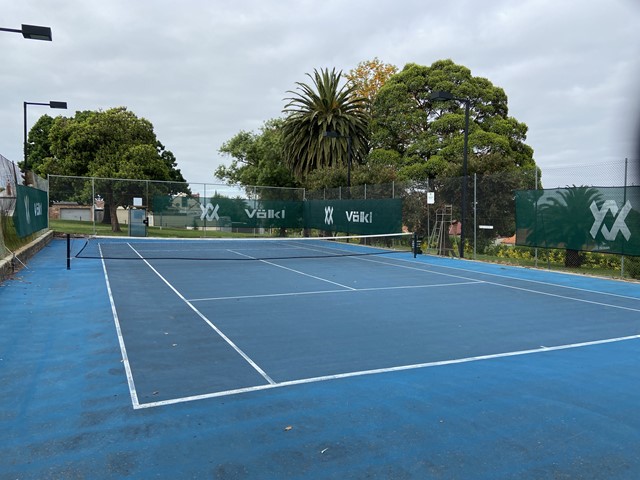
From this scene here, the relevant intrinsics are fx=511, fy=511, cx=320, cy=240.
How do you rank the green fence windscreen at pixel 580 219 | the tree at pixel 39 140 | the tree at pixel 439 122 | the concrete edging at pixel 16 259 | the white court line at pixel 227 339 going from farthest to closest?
1. the tree at pixel 39 140
2. the tree at pixel 439 122
3. the green fence windscreen at pixel 580 219
4. the concrete edging at pixel 16 259
5. the white court line at pixel 227 339

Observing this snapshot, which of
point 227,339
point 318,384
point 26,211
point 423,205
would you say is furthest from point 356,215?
point 318,384

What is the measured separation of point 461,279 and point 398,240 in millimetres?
10117

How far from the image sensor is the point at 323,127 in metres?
36.5

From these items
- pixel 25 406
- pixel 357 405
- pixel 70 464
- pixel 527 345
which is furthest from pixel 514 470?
pixel 25 406

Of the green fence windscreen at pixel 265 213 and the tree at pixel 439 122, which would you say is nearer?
the green fence windscreen at pixel 265 213

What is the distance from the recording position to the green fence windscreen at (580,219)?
1262 centimetres

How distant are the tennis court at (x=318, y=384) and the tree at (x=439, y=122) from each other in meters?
19.3

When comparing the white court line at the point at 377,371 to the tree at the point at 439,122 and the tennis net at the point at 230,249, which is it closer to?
the tennis net at the point at 230,249

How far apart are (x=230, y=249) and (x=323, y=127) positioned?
17.2m

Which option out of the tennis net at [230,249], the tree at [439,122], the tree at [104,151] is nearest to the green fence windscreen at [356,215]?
the tennis net at [230,249]

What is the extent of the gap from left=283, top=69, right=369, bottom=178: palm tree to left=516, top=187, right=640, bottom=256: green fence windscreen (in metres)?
21.3

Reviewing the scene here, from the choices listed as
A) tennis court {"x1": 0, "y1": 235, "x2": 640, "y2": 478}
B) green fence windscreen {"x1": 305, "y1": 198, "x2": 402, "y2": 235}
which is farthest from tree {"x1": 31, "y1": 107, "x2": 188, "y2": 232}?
tennis court {"x1": 0, "y1": 235, "x2": 640, "y2": 478}

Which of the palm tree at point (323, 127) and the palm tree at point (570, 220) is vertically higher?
the palm tree at point (323, 127)

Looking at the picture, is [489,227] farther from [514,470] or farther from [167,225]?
[167,225]
